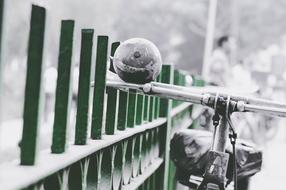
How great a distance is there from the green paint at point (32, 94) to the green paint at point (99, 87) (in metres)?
0.71

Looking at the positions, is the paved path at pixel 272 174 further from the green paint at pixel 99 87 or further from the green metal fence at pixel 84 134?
the green paint at pixel 99 87

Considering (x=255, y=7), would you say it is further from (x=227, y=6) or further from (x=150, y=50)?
(x=150, y=50)

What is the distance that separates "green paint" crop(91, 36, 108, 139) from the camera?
235cm

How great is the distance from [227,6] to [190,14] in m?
5.80

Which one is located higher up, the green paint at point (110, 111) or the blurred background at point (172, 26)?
the blurred background at point (172, 26)

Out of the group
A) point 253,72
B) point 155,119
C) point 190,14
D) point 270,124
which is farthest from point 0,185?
point 190,14

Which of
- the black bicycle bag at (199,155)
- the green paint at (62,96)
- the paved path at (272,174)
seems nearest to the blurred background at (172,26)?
the paved path at (272,174)

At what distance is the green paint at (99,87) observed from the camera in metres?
2.35

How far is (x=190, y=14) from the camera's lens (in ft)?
130

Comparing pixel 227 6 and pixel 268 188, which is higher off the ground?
pixel 227 6

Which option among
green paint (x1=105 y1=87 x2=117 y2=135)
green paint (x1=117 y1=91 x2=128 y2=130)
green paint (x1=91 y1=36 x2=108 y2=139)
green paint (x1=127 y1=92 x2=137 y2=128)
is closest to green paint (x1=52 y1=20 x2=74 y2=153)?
green paint (x1=91 y1=36 x2=108 y2=139)

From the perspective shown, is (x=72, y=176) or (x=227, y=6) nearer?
(x=72, y=176)

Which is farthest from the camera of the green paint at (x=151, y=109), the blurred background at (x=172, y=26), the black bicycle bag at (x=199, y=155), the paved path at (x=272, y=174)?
the blurred background at (x=172, y=26)

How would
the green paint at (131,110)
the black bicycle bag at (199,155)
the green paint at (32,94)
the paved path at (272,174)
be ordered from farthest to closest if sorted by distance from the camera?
the paved path at (272,174)
the black bicycle bag at (199,155)
the green paint at (131,110)
the green paint at (32,94)
